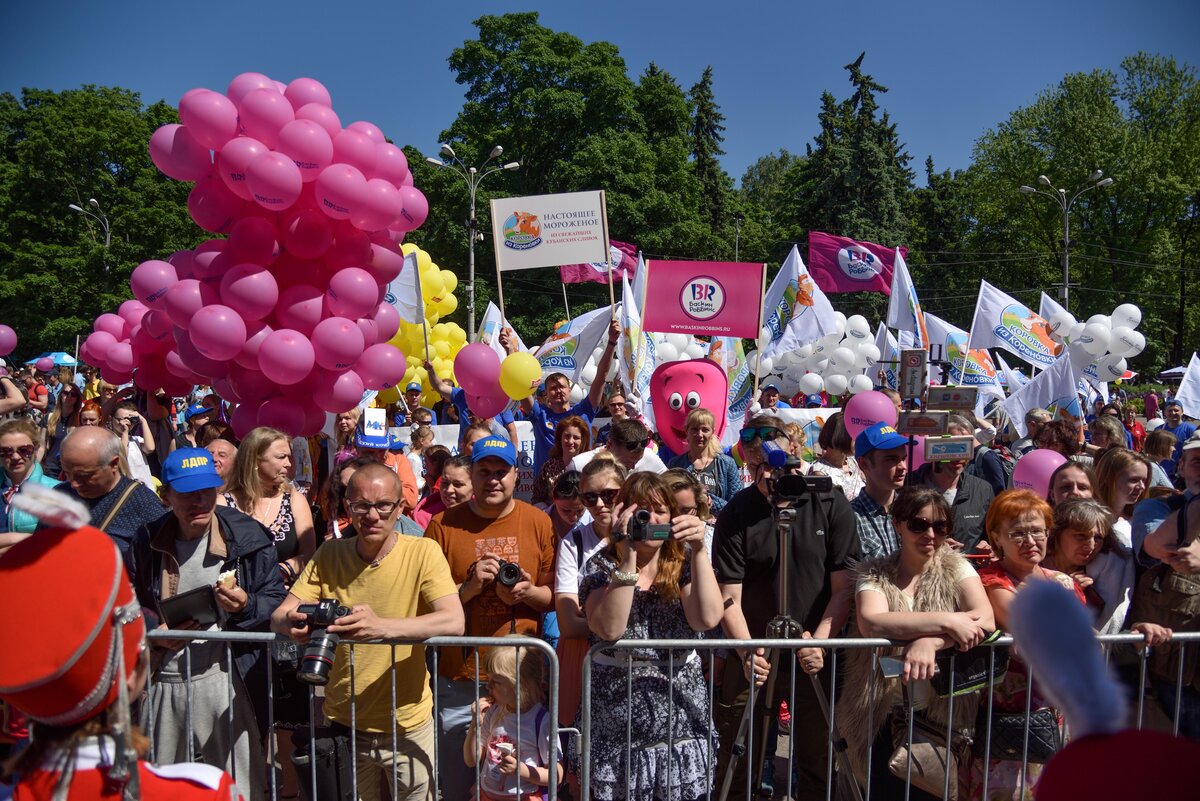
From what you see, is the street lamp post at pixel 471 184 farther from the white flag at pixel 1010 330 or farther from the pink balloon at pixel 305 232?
the pink balloon at pixel 305 232

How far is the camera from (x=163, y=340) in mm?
8094

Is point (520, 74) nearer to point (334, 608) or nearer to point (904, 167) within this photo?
point (904, 167)

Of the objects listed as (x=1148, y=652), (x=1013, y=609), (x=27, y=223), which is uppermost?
(x=27, y=223)

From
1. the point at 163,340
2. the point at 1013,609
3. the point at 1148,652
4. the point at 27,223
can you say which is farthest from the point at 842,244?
the point at 27,223

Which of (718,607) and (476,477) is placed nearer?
(718,607)

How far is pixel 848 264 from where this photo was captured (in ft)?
64.2

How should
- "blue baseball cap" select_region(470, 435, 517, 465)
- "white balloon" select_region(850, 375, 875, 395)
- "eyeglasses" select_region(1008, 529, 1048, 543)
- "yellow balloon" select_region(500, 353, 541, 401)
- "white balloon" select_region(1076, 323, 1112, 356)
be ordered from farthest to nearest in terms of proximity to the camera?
"white balloon" select_region(850, 375, 875, 395) → "white balloon" select_region(1076, 323, 1112, 356) → "yellow balloon" select_region(500, 353, 541, 401) → "blue baseball cap" select_region(470, 435, 517, 465) → "eyeglasses" select_region(1008, 529, 1048, 543)

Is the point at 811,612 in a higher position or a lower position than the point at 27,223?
lower

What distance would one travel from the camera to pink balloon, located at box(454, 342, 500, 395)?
7.79 m

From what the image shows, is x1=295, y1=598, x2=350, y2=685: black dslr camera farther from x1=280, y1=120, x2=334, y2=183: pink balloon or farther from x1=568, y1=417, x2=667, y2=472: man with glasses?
x1=280, y1=120, x2=334, y2=183: pink balloon

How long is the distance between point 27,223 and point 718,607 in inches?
1606

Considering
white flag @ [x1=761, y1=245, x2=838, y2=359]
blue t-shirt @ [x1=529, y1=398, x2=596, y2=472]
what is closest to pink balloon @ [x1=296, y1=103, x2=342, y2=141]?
blue t-shirt @ [x1=529, y1=398, x2=596, y2=472]

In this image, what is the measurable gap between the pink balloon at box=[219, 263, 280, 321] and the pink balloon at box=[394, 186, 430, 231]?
1.08m

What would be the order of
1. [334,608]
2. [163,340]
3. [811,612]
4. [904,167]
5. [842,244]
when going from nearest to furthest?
1. [334,608]
2. [811,612]
3. [163,340]
4. [842,244]
5. [904,167]
